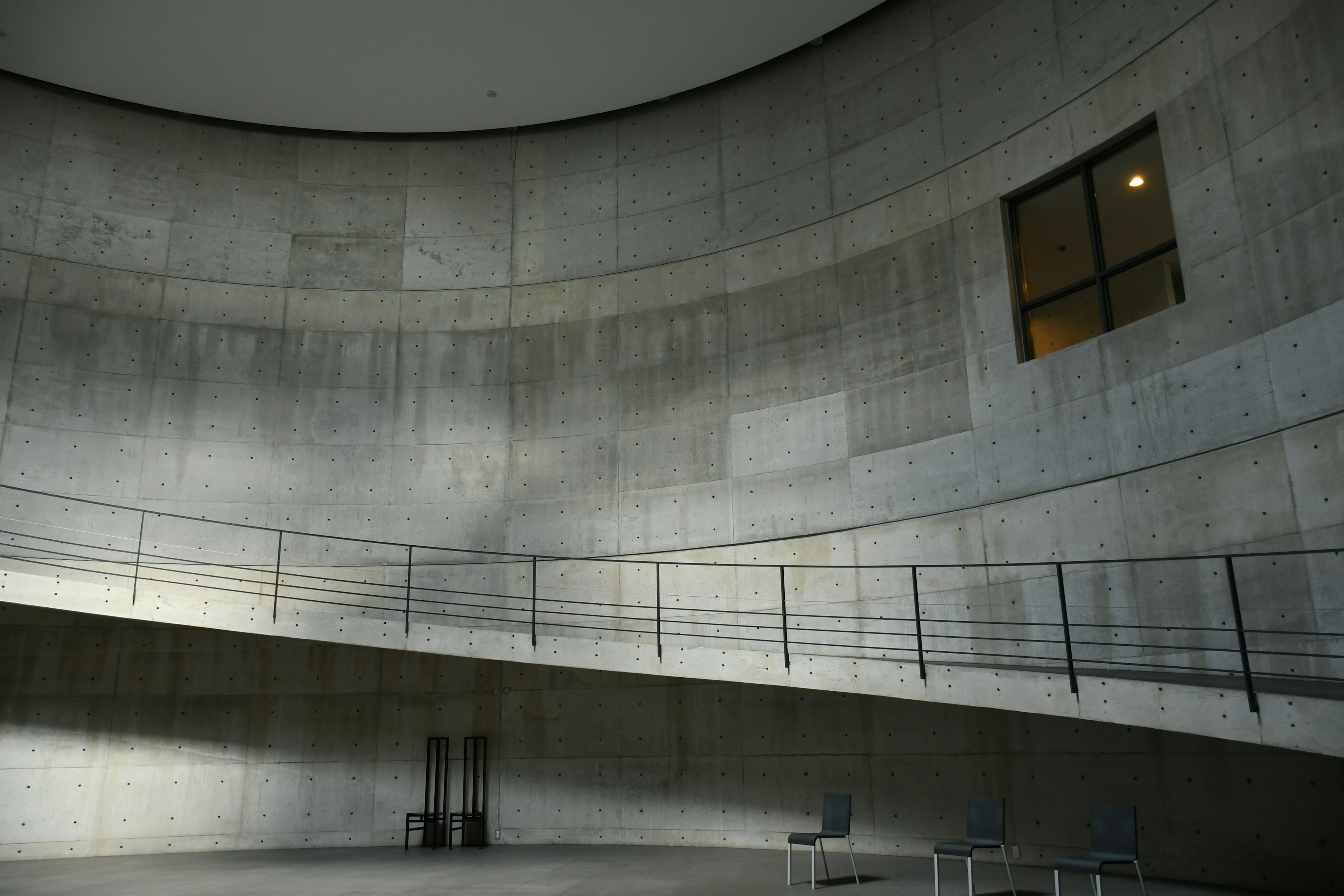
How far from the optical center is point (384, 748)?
37.2 ft

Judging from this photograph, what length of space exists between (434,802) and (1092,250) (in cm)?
905

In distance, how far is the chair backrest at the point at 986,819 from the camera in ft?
24.3

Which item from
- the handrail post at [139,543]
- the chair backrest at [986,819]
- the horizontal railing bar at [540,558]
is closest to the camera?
the chair backrest at [986,819]

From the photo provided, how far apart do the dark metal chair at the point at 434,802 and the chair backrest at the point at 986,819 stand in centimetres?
Answer: 594

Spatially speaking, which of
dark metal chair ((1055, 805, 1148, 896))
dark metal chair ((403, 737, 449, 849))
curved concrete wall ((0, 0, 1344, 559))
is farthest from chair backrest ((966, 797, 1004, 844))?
dark metal chair ((403, 737, 449, 849))

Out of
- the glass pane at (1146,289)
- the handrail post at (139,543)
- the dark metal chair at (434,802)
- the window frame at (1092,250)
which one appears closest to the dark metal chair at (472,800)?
the dark metal chair at (434,802)

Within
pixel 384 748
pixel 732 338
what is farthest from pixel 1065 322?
pixel 384 748

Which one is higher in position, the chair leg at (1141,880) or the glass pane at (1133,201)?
the glass pane at (1133,201)

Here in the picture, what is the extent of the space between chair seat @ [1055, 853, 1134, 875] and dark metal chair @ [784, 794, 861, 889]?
196 cm

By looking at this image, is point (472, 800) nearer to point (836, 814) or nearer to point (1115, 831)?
point (836, 814)

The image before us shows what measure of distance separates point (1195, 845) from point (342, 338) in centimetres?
1060

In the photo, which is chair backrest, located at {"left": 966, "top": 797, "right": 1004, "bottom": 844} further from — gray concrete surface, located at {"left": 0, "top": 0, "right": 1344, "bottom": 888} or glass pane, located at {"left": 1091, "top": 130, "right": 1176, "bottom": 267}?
glass pane, located at {"left": 1091, "top": 130, "right": 1176, "bottom": 267}

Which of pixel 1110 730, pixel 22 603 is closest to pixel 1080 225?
pixel 1110 730

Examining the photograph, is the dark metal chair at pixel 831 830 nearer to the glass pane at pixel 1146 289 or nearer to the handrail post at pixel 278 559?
the glass pane at pixel 1146 289
